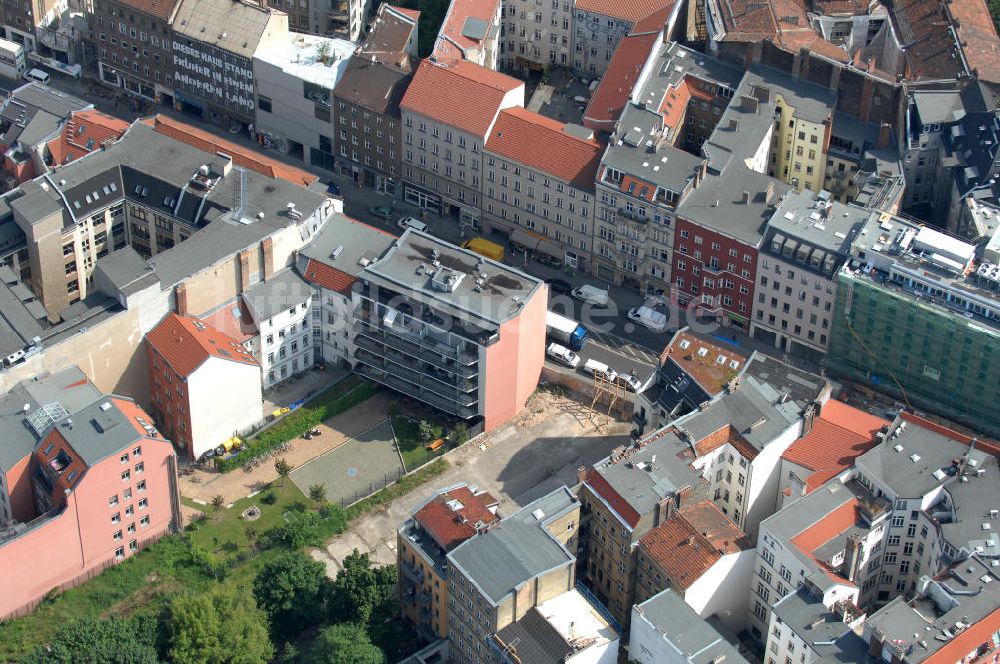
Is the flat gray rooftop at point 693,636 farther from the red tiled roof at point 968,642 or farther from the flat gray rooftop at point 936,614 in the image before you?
the red tiled roof at point 968,642

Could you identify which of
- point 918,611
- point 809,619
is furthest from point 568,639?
point 918,611

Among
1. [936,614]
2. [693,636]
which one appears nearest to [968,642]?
[936,614]

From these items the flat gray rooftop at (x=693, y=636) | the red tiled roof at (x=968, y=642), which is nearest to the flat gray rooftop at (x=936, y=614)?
the red tiled roof at (x=968, y=642)

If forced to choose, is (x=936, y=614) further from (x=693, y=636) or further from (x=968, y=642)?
(x=693, y=636)

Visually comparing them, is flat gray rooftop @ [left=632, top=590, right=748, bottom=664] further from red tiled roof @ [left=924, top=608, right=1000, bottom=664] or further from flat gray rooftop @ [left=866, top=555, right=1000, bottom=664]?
red tiled roof @ [left=924, top=608, right=1000, bottom=664]

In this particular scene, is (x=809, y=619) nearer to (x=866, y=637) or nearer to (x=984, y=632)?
(x=866, y=637)
